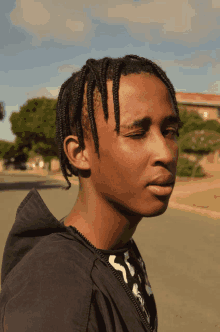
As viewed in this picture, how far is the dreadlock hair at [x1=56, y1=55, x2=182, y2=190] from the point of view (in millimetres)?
1158

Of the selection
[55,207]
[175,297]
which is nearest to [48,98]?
[55,207]

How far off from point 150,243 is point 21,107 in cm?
4107

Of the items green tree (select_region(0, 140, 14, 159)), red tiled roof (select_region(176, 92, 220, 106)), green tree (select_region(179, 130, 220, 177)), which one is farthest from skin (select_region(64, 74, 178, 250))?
green tree (select_region(0, 140, 14, 159))

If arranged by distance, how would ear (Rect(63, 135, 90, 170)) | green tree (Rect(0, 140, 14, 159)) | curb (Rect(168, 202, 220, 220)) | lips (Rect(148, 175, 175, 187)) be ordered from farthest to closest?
green tree (Rect(0, 140, 14, 159)), curb (Rect(168, 202, 220, 220)), ear (Rect(63, 135, 90, 170)), lips (Rect(148, 175, 175, 187))

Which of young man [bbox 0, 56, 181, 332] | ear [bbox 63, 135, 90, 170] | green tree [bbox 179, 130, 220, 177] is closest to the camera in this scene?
young man [bbox 0, 56, 181, 332]

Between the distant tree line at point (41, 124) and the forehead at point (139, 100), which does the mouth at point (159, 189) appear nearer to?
the forehead at point (139, 100)

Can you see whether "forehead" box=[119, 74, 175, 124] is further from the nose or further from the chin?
the chin

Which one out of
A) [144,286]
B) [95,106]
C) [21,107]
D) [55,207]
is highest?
[21,107]

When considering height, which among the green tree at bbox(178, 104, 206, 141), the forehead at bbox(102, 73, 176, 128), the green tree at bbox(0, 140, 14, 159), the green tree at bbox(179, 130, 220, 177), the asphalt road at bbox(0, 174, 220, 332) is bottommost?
the green tree at bbox(0, 140, 14, 159)

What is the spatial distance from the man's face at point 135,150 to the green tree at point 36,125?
119 feet

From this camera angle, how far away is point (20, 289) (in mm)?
830

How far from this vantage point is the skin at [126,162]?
43.8 inches

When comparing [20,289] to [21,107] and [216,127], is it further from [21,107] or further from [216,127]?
[21,107]

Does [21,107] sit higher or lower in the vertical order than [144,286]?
higher
